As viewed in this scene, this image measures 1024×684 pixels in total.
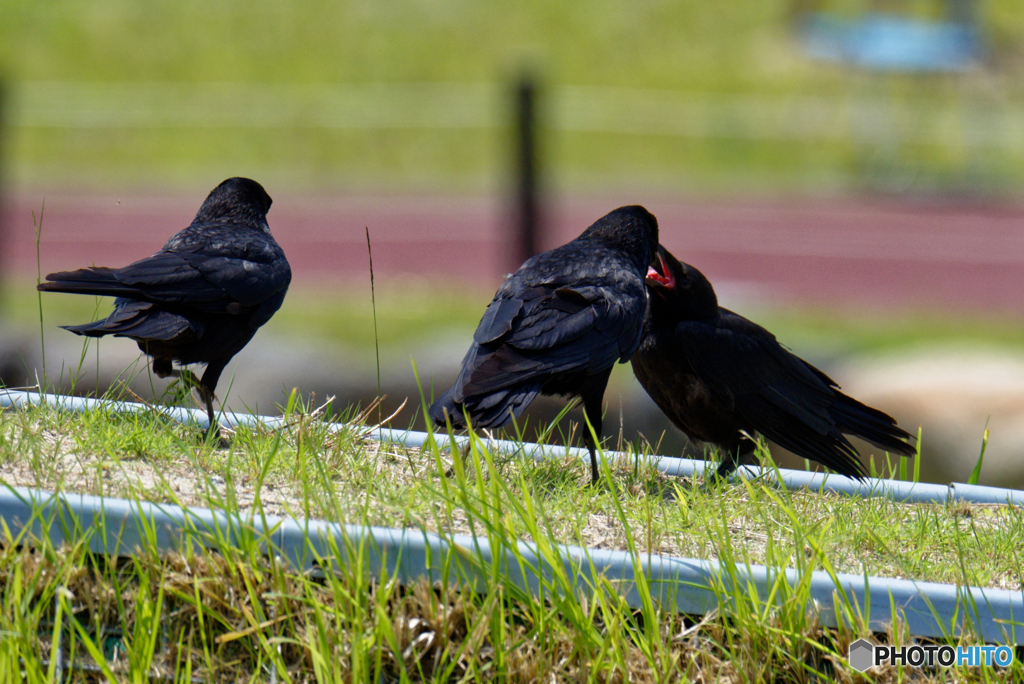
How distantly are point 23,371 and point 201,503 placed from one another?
17.6 ft

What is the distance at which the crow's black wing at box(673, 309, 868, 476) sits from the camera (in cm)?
350

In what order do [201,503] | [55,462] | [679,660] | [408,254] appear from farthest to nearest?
[408,254], [55,462], [201,503], [679,660]

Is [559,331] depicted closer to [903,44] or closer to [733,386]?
[733,386]

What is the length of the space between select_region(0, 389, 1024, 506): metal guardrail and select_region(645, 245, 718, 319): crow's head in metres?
0.49

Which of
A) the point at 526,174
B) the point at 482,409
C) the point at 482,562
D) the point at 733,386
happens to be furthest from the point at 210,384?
the point at 526,174

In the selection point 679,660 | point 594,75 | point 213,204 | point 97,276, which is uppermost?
point 594,75

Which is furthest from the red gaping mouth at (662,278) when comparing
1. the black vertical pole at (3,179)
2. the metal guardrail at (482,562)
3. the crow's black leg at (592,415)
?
the black vertical pole at (3,179)

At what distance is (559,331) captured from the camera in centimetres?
308

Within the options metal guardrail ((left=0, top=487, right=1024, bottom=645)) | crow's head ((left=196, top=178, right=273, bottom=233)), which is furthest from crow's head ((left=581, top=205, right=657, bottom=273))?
metal guardrail ((left=0, top=487, right=1024, bottom=645))

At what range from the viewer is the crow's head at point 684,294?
3.61m

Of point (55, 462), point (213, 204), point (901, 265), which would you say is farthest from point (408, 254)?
point (55, 462)

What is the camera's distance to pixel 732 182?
23.1 metres

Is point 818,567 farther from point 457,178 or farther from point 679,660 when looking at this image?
point 457,178

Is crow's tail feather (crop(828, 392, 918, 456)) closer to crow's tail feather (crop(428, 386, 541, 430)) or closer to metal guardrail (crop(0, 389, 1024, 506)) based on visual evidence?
metal guardrail (crop(0, 389, 1024, 506))
